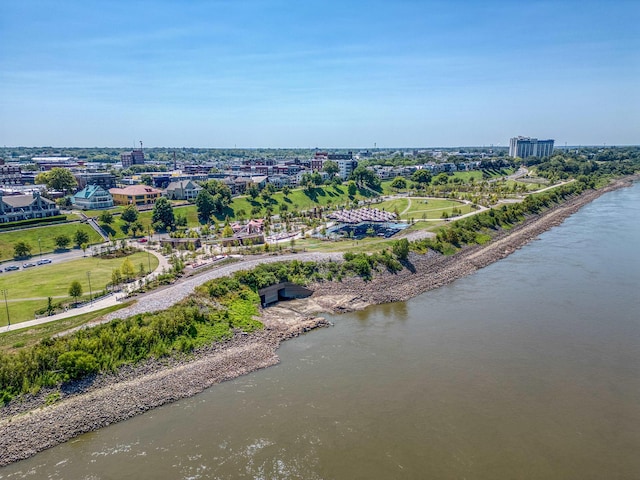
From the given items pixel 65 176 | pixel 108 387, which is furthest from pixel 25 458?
pixel 65 176

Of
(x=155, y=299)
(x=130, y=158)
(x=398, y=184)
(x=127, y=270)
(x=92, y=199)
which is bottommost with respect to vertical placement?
(x=155, y=299)

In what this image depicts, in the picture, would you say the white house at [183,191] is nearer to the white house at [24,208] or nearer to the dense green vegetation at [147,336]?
the white house at [24,208]

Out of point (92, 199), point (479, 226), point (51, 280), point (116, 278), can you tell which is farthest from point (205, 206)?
point (479, 226)

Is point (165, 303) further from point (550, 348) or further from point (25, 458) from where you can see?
A: point (550, 348)

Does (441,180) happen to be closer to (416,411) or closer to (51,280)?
(51,280)

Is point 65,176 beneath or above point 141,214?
above
